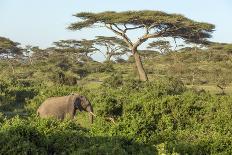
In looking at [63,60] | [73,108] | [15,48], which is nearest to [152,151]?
[73,108]

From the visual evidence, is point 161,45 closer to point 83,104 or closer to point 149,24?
point 149,24

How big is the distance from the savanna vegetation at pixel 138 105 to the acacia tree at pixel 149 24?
0.05 meters

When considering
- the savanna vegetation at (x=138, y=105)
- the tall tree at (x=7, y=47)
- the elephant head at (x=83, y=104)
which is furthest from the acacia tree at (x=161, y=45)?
the elephant head at (x=83, y=104)

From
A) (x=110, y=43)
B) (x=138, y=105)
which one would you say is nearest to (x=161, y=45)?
Result: (x=110, y=43)

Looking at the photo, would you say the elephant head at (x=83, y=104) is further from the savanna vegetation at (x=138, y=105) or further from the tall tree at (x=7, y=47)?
the tall tree at (x=7, y=47)

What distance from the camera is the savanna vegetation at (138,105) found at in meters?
8.95

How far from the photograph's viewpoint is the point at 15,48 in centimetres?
4728

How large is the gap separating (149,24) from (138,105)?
46.0 feet

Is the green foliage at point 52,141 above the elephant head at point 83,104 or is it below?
above

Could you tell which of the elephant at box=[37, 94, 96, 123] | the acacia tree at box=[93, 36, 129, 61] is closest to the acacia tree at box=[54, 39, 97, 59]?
the acacia tree at box=[93, 36, 129, 61]

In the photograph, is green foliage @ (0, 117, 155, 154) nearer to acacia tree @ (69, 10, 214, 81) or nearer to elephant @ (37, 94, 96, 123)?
elephant @ (37, 94, 96, 123)

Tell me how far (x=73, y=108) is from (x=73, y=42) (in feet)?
120

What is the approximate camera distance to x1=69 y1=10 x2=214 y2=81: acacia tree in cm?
2614

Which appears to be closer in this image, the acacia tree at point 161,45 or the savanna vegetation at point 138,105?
the savanna vegetation at point 138,105
